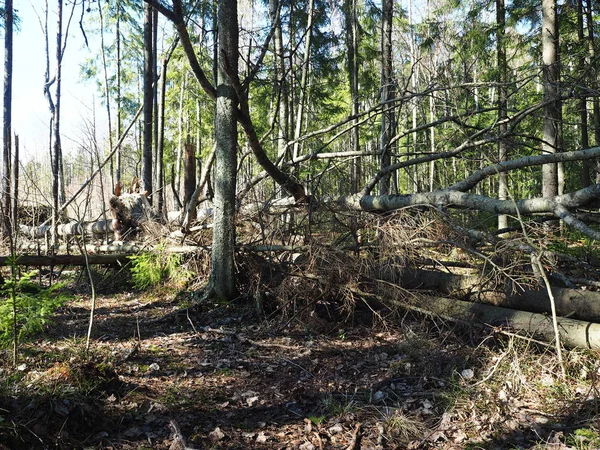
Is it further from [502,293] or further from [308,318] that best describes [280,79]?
[502,293]

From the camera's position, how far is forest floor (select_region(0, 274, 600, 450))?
3.06 m

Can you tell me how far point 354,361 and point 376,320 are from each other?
1.12 m

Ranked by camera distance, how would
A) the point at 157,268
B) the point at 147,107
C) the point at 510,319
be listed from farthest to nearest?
the point at 147,107, the point at 157,268, the point at 510,319

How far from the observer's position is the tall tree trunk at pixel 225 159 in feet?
20.1

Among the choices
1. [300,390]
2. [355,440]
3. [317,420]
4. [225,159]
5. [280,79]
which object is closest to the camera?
[355,440]

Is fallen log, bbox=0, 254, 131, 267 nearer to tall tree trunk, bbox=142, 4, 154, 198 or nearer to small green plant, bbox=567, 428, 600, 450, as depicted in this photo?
tall tree trunk, bbox=142, 4, 154, 198

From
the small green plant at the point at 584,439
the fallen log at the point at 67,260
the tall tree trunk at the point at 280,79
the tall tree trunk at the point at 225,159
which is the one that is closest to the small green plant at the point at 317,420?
the small green plant at the point at 584,439

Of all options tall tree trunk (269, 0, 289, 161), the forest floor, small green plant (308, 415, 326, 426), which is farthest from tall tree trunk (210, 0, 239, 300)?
small green plant (308, 415, 326, 426)

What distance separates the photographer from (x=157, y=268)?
24.5ft

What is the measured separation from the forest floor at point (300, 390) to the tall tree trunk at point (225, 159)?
0.94m

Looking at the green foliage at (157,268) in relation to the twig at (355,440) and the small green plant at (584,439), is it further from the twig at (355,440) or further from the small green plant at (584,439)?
the small green plant at (584,439)

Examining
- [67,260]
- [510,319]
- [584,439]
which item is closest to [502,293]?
[510,319]

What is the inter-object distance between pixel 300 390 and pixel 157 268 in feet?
14.2

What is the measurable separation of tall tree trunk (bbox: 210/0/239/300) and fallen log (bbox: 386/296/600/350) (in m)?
2.25
